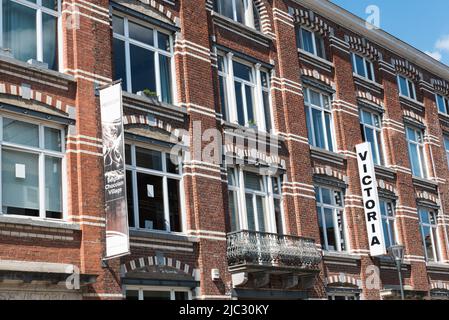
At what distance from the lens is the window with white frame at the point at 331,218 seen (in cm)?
2505

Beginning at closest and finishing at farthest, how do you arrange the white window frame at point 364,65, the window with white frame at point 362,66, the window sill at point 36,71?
1. the window sill at point 36,71
2. the white window frame at point 364,65
3. the window with white frame at point 362,66

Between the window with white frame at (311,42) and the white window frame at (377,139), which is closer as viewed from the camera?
the window with white frame at (311,42)

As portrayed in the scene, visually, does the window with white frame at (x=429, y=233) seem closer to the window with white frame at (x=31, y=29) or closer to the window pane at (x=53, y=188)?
the window pane at (x=53, y=188)

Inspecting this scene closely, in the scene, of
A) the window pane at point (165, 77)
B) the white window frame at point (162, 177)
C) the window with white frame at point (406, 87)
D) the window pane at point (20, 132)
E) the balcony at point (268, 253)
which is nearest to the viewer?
the window pane at point (20, 132)

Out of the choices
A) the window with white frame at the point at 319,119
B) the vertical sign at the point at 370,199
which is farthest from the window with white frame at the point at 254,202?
the vertical sign at the point at 370,199

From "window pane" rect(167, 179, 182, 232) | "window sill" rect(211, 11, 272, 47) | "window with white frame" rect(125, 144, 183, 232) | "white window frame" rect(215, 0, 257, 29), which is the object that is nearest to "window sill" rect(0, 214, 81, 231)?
"window with white frame" rect(125, 144, 183, 232)

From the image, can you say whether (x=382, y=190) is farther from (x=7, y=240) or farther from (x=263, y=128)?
(x=7, y=240)

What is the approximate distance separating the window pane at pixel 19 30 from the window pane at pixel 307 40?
40.9ft

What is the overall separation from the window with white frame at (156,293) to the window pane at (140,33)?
7.38 metres

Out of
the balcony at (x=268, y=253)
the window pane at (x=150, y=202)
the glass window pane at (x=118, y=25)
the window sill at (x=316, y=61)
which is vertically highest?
the window sill at (x=316, y=61)

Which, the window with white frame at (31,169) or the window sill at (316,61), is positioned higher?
the window sill at (316,61)

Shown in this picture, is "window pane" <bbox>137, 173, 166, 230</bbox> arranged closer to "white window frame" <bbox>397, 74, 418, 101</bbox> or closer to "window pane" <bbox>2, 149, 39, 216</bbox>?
"window pane" <bbox>2, 149, 39, 216</bbox>

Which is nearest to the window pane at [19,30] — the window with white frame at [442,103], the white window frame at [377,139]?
the white window frame at [377,139]

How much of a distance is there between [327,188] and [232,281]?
7140 millimetres
